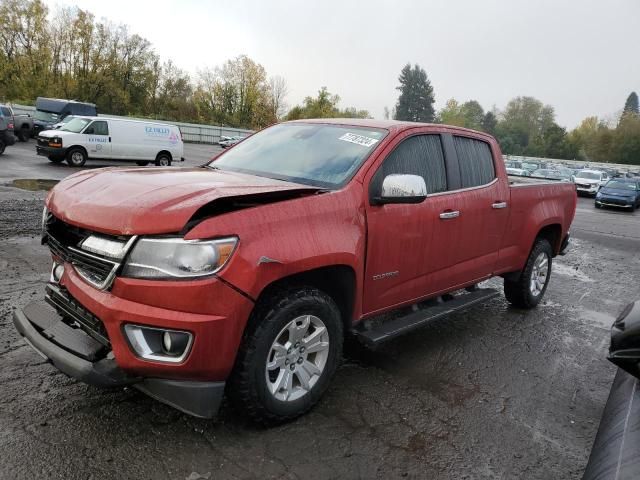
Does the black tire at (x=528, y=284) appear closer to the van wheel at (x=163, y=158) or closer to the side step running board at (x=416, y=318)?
the side step running board at (x=416, y=318)

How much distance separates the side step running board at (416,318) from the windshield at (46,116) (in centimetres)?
2728

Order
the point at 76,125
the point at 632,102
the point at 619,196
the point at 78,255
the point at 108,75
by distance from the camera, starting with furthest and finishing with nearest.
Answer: the point at 632,102 → the point at 108,75 → the point at 619,196 → the point at 76,125 → the point at 78,255

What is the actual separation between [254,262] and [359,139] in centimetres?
160

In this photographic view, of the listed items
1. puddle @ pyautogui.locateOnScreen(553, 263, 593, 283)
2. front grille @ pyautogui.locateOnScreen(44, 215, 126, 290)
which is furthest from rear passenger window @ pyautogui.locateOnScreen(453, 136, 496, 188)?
puddle @ pyautogui.locateOnScreen(553, 263, 593, 283)

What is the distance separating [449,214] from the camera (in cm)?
402

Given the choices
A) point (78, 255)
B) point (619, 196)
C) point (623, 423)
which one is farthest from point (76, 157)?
point (619, 196)

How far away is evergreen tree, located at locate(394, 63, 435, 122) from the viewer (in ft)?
340

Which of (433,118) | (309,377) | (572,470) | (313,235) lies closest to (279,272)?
(313,235)

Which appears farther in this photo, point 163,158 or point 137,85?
point 137,85

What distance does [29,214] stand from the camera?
8422 millimetres

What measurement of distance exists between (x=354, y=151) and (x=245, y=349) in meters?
1.69

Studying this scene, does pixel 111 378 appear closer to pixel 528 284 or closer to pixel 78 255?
pixel 78 255

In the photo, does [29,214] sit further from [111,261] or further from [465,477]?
[465,477]

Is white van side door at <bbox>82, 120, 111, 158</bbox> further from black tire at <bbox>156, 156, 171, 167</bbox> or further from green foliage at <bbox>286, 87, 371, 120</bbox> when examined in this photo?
green foliage at <bbox>286, 87, 371, 120</bbox>
